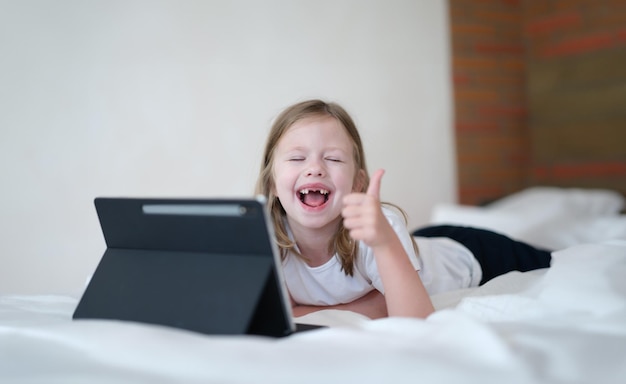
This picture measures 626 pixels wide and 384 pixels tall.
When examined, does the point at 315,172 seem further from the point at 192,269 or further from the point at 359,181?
the point at 192,269

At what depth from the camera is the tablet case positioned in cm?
97

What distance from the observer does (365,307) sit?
4.91 ft

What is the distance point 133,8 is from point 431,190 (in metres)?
1.70

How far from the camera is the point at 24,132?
7.97 ft

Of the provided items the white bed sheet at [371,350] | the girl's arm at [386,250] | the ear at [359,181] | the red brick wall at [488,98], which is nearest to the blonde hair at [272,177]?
the ear at [359,181]

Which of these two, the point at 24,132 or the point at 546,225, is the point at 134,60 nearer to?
the point at 24,132

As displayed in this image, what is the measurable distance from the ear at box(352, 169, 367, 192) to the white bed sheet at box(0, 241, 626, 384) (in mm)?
563

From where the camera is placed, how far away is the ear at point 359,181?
159 centimetres

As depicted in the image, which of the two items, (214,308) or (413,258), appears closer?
(214,308)

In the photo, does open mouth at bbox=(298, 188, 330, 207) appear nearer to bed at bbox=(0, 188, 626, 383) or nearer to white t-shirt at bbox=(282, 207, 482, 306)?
white t-shirt at bbox=(282, 207, 482, 306)

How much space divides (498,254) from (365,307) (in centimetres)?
58

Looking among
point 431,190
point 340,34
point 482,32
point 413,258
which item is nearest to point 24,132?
point 340,34

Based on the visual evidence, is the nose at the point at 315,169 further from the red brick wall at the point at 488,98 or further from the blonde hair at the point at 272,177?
the red brick wall at the point at 488,98

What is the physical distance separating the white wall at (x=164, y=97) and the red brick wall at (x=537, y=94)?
344mm
